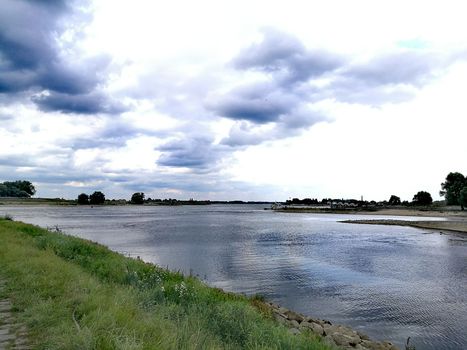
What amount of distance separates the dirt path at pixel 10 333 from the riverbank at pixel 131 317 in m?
0.14

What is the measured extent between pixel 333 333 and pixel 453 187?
14988cm

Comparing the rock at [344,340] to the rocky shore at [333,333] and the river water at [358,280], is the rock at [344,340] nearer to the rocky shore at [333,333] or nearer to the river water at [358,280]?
the rocky shore at [333,333]

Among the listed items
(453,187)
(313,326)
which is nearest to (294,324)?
(313,326)

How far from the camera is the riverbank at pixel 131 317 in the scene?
21.1ft

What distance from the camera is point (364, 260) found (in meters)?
33.7

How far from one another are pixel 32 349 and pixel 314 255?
32526 mm

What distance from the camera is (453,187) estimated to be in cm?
14125

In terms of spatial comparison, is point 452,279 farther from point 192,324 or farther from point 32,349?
point 32,349

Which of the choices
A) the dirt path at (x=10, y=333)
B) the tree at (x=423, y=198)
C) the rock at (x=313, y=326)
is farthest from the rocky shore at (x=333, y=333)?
the tree at (x=423, y=198)

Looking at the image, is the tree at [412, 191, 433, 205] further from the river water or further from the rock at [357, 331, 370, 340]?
the rock at [357, 331, 370, 340]

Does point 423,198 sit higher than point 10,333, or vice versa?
point 423,198

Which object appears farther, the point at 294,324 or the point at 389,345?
the point at 294,324

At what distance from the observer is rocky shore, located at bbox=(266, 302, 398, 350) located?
12.3 m

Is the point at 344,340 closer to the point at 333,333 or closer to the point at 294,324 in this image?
the point at 333,333
